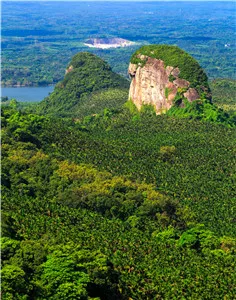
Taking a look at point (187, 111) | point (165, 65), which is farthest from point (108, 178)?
→ point (165, 65)

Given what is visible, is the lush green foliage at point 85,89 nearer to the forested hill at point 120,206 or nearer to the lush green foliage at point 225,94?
the lush green foliage at point 225,94

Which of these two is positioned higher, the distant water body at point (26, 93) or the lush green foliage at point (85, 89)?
the lush green foliage at point (85, 89)

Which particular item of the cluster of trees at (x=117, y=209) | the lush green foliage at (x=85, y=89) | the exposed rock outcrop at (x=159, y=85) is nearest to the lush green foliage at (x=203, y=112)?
the exposed rock outcrop at (x=159, y=85)

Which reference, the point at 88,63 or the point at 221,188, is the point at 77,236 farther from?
the point at 88,63

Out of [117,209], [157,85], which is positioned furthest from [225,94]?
[117,209]

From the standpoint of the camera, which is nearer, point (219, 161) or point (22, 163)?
point (22, 163)

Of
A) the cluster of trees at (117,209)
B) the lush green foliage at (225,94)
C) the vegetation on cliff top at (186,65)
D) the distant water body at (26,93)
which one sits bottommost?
the distant water body at (26,93)
